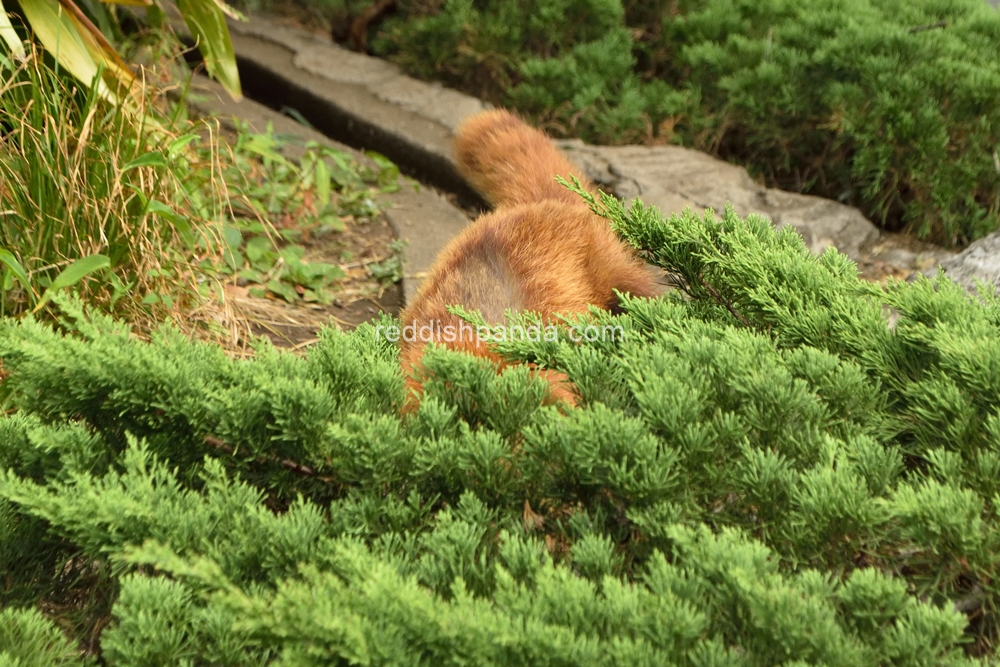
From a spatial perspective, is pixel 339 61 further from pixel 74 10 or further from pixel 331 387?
pixel 331 387

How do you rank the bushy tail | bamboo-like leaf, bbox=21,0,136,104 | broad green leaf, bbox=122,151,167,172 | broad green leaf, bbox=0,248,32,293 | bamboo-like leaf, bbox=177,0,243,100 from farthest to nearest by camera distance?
bamboo-like leaf, bbox=177,0,243,100, the bushy tail, bamboo-like leaf, bbox=21,0,136,104, broad green leaf, bbox=122,151,167,172, broad green leaf, bbox=0,248,32,293

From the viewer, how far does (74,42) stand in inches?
135

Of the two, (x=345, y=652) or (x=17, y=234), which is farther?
(x=17, y=234)

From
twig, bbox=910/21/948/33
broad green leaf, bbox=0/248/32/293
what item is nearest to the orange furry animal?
broad green leaf, bbox=0/248/32/293

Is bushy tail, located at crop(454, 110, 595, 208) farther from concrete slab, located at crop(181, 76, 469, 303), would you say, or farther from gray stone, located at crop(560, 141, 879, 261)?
gray stone, located at crop(560, 141, 879, 261)

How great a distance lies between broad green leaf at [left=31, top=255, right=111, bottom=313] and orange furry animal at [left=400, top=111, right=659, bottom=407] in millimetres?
1004

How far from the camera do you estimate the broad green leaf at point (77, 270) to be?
9.43 ft

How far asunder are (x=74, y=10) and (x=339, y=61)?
323 centimetres

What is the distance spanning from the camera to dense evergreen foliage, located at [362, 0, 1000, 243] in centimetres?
466

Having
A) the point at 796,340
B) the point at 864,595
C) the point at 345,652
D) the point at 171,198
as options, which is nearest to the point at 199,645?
the point at 345,652

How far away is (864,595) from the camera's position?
4.85 feet

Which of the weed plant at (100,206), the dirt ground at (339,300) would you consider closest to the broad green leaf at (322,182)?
the dirt ground at (339,300)

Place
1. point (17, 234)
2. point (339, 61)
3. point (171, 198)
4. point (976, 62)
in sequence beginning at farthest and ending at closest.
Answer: point (339, 61) < point (976, 62) < point (171, 198) < point (17, 234)

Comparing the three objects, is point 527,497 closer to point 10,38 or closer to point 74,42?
point 10,38
